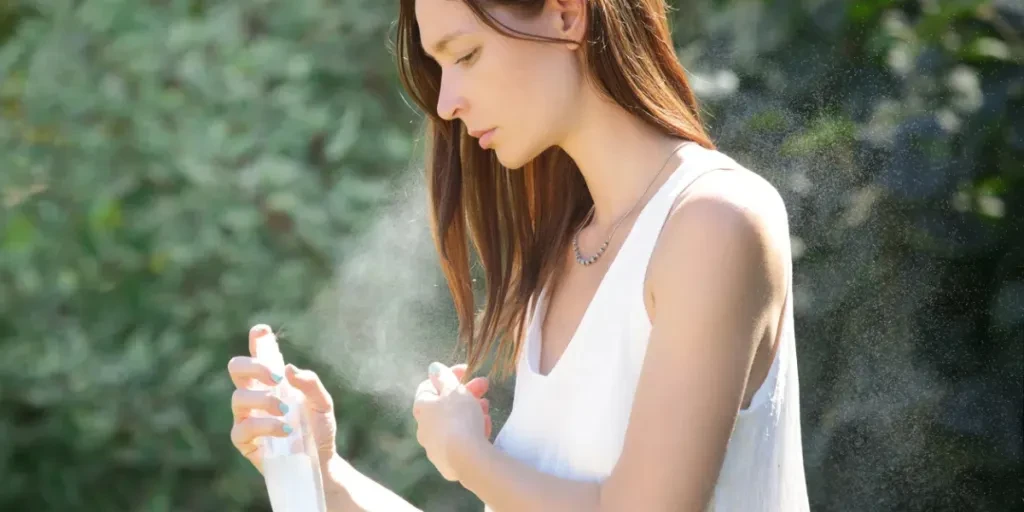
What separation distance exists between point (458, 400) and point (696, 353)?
1.14ft

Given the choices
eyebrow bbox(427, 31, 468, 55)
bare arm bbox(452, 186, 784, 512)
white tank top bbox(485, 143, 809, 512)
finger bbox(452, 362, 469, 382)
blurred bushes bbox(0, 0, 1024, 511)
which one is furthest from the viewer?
blurred bushes bbox(0, 0, 1024, 511)

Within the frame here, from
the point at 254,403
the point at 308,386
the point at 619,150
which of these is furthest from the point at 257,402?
the point at 619,150

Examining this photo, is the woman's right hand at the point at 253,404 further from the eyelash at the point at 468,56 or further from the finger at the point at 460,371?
the eyelash at the point at 468,56

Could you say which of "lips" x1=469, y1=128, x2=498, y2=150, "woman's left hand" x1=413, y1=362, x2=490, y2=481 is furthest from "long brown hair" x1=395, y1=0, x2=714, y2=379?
"lips" x1=469, y1=128, x2=498, y2=150

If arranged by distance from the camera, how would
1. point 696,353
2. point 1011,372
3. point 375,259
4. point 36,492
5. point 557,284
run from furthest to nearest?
point 36,492
point 375,259
point 1011,372
point 557,284
point 696,353

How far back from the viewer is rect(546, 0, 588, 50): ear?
4.71ft

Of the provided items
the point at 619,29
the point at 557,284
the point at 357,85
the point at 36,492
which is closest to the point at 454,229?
the point at 557,284

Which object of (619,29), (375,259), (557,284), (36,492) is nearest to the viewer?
(619,29)

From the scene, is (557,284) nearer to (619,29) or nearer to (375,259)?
(619,29)

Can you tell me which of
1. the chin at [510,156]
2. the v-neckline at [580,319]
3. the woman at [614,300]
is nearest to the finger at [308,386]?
the woman at [614,300]

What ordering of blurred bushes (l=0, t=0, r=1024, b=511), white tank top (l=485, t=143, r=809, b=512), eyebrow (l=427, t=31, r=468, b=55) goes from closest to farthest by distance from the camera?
white tank top (l=485, t=143, r=809, b=512) < eyebrow (l=427, t=31, r=468, b=55) < blurred bushes (l=0, t=0, r=1024, b=511)

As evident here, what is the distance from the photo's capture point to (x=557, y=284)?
1.66 m

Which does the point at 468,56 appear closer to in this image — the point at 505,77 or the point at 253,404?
the point at 505,77

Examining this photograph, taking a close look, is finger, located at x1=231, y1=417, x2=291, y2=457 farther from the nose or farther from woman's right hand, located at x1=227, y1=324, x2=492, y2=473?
the nose
